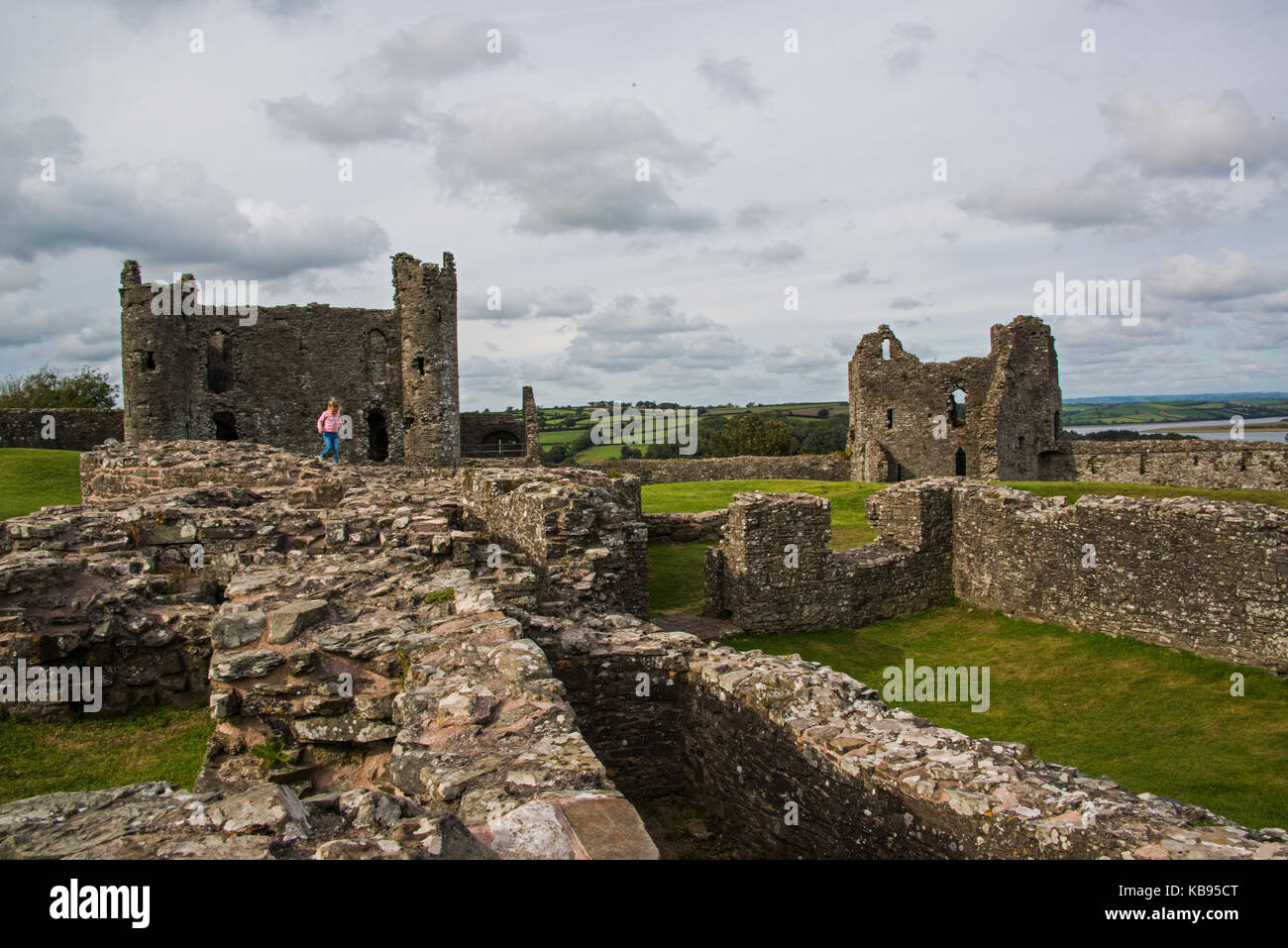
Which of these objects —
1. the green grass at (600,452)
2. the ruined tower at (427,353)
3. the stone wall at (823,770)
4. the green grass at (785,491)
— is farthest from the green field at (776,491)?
the green grass at (600,452)

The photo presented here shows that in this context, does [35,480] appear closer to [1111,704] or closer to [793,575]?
[793,575]

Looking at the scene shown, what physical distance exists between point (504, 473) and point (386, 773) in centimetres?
750

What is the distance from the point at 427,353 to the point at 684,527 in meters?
18.2

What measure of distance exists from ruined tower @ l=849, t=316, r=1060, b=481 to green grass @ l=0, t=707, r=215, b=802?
30.5 meters

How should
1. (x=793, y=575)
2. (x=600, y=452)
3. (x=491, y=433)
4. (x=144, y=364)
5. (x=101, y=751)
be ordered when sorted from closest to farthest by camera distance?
(x=101, y=751), (x=793, y=575), (x=144, y=364), (x=491, y=433), (x=600, y=452)

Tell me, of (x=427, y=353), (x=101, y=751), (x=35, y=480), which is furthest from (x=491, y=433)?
(x=101, y=751)

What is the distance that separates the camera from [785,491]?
729 inches

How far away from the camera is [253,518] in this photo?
33.1 ft

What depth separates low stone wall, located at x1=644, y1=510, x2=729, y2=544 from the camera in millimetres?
19359

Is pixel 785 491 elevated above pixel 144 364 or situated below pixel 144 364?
below

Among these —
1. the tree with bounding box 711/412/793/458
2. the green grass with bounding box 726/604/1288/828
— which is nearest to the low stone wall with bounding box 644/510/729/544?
the green grass with bounding box 726/604/1288/828

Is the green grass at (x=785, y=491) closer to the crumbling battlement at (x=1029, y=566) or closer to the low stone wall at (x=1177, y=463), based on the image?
the crumbling battlement at (x=1029, y=566)

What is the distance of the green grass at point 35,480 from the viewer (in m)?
18.2
